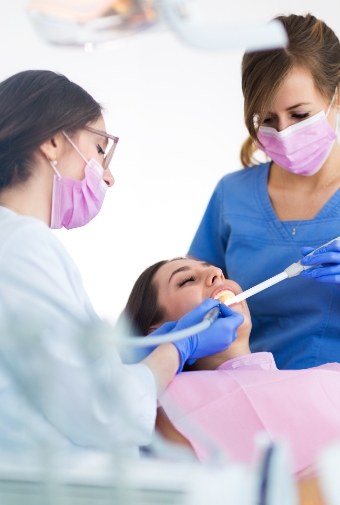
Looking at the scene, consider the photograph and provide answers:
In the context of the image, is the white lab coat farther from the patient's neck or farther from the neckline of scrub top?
the neckline of scrub top

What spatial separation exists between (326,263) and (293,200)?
0.35 meters

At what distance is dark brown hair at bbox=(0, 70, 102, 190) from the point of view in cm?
161

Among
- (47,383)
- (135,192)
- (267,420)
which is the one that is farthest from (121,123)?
(47,383)

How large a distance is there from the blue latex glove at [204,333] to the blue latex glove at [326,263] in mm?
243

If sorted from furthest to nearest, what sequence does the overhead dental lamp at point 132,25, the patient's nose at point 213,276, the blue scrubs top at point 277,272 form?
the blue scrubs top at point 277,272 → the patient's nose at point 213,276 → the overhead dental lamp at point 132,25

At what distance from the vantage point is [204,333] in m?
1.74

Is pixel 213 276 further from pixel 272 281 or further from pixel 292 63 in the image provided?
pixel 292 63

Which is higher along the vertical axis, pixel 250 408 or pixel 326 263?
pixel 326 263

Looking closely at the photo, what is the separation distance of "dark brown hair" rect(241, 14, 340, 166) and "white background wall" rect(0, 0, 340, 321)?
227 millimetres

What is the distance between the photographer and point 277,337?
85.2 inches

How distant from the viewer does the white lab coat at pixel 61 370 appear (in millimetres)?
1312

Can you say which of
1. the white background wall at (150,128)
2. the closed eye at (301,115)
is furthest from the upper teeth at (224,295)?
the closed eye at (301,115)

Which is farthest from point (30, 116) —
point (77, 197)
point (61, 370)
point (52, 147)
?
point (61, 370)

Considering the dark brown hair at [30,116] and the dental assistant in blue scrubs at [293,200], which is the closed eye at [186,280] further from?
the dark brown hair at [30,116]
